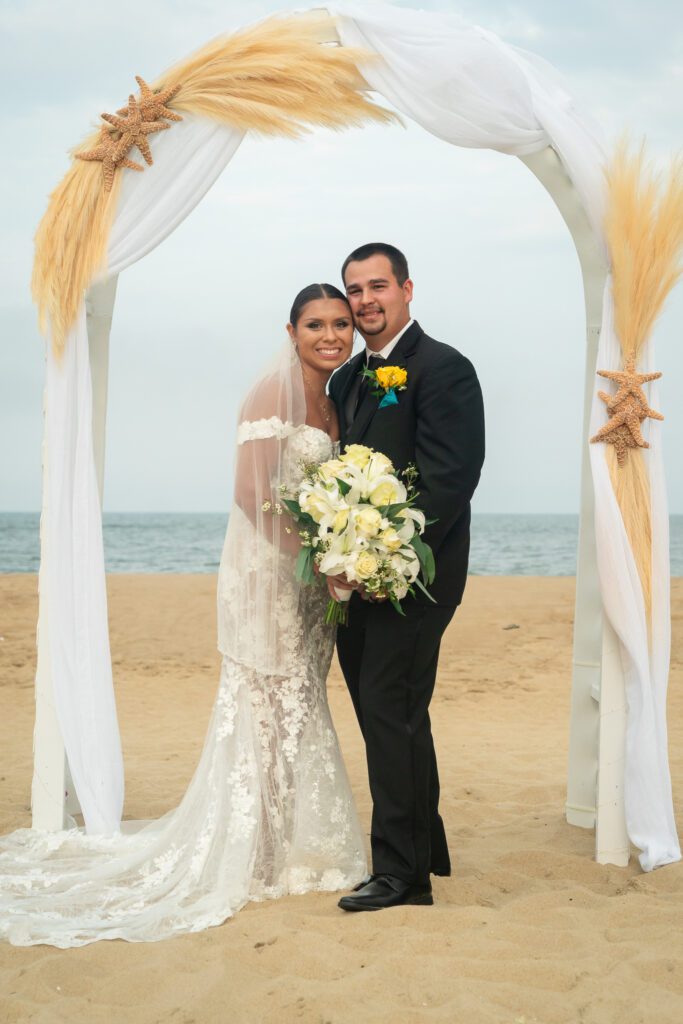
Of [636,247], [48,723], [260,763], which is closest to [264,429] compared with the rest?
[260,763]

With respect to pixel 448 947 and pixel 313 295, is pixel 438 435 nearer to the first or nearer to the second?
pixel 313 295

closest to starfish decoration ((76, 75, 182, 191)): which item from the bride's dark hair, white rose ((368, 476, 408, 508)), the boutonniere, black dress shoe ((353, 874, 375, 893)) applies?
the bride's dark hair

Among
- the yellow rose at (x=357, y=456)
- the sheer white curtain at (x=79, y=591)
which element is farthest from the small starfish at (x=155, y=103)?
the yellow rose at (x=357, y=456)

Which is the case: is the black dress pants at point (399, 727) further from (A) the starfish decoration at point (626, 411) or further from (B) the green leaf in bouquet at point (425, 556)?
(A) the starfish decoration at point (626, 411)

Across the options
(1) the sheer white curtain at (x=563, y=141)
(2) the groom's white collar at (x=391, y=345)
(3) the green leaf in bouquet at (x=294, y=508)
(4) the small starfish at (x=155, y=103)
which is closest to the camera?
(3) the green leaf in bouquet at (x=294, y=508)

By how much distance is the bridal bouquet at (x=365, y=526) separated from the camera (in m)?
3.71

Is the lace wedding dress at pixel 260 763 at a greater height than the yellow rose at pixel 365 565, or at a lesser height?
lesser

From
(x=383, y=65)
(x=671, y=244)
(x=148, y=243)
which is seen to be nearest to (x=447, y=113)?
(x=383, y=65)

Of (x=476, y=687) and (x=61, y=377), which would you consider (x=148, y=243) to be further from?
(x=476, y=687)

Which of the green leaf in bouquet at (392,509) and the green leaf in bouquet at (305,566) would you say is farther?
the green leaf in bouquet at (305,566)

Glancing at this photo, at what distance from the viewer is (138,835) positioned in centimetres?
461

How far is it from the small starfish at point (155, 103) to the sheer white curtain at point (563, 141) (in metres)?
0.80

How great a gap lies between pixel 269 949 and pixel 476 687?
686 centimetres

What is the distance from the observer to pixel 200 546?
35.9m
